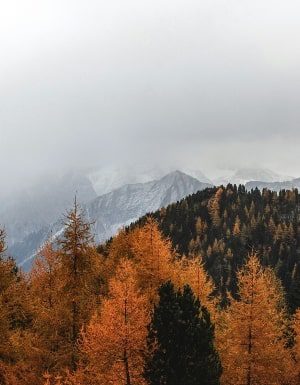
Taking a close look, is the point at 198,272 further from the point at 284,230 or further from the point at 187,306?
the point at 284,230

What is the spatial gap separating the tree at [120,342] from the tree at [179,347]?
1.03 meters

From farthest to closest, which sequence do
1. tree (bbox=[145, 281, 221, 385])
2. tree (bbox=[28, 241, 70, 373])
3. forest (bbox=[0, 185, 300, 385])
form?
tree (bbox=[28, 241, 70, 373]), forest (bbox=[0, 185, 300, 385]), tree (bbox=[145, 281, 221, 385])

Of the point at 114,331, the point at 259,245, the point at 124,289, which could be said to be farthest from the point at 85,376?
the point at 259,245

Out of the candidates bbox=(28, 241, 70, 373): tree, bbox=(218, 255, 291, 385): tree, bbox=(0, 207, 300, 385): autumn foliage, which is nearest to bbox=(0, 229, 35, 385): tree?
bbox=(0, 207, 300, 385): autumn foliage

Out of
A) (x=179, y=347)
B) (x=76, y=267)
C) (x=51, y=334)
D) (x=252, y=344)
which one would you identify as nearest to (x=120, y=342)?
(x=179, y=347)

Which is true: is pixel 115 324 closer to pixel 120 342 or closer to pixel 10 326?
pixel 120 342

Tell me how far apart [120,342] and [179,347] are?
3562 mm

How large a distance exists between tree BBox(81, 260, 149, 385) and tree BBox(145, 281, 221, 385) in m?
1.03

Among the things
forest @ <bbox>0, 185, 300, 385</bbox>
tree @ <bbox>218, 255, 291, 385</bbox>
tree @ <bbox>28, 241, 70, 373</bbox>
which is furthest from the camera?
tree @ <bbox>218, 255, 291, 385</bbox>

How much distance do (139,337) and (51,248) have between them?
36.1 ft

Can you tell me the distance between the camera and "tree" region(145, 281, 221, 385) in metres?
25.8

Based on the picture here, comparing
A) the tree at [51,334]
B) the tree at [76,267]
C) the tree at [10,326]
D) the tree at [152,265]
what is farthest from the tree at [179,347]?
the tree at [152,265]

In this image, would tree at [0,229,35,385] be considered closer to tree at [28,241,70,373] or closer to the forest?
the forest

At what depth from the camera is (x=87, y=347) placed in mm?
28047
